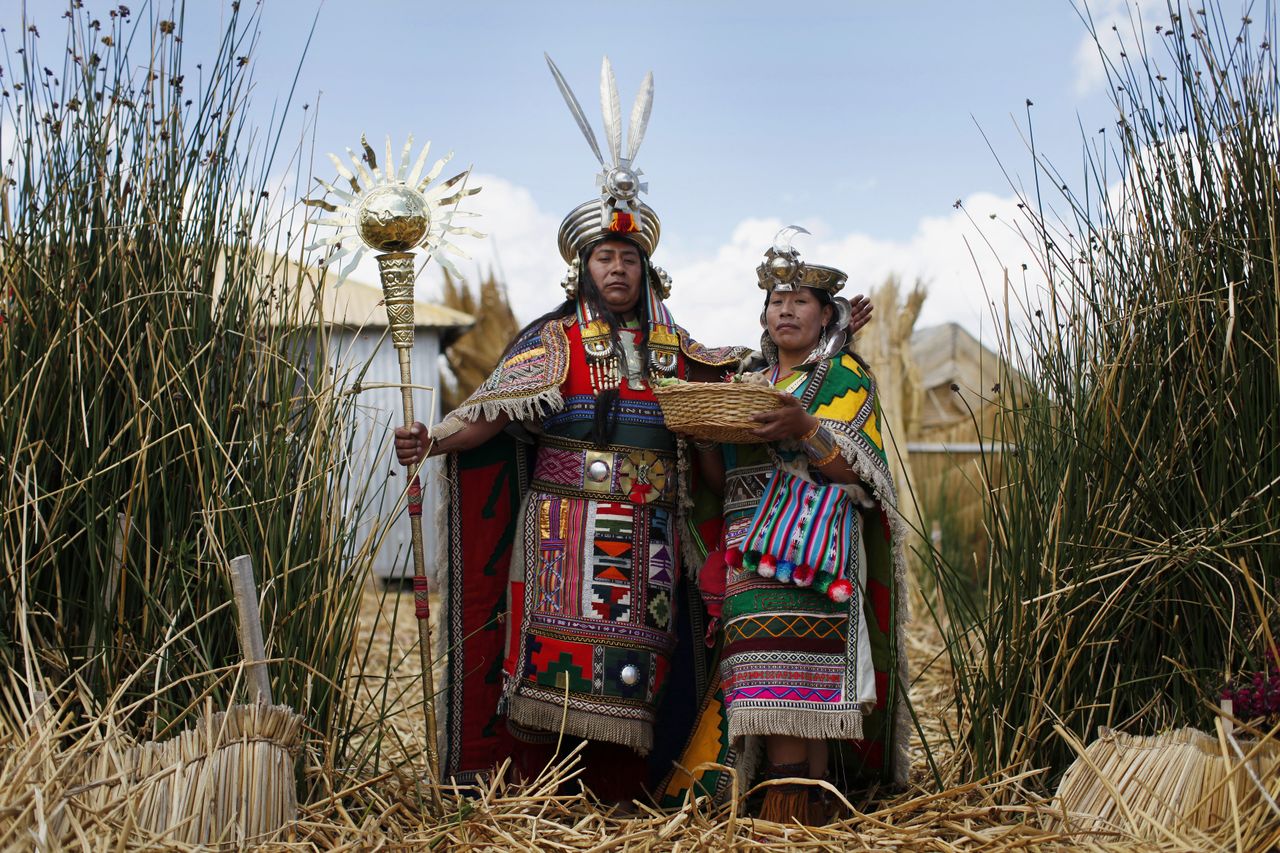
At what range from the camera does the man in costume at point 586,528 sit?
3.72 meters

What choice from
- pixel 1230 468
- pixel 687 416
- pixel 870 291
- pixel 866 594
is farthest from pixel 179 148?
pixel 870 291

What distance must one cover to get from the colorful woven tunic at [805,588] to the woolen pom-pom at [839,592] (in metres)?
0.03

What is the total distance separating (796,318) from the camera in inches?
143

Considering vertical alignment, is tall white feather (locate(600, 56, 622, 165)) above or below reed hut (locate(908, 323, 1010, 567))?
above

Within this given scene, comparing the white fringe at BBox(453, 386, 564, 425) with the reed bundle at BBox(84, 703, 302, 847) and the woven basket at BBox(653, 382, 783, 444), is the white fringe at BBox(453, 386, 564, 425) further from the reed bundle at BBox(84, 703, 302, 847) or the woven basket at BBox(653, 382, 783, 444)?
the reed bundle at BBox(84, 703, 302, 847)

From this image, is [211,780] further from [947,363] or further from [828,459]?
[947,363]

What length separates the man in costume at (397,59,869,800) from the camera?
3721 mm

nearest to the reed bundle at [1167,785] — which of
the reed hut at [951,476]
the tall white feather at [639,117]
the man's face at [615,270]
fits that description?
the man's face at [615,270]

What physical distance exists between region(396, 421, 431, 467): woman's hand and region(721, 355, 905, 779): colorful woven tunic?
2.99 ft

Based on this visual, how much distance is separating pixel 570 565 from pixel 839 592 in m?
0.84

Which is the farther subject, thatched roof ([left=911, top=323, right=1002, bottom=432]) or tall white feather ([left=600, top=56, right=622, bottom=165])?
thatched roof ([left=911, top=323, right=1002, bottom=432])

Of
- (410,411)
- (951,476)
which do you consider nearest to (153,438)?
(410,411)

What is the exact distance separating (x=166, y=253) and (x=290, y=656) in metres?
1.14

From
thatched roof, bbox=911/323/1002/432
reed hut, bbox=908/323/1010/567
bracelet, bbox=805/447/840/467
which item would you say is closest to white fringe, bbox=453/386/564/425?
bracelet, bbox=805/447/840/467
